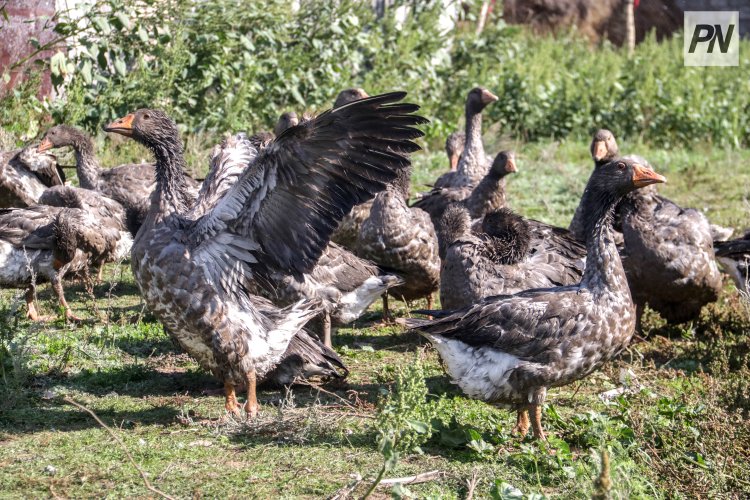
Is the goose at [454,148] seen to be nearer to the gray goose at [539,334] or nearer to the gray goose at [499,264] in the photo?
the gray goose at [499,264]

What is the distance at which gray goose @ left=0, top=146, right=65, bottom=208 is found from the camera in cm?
968

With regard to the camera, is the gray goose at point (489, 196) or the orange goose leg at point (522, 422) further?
the gray goose at point (489, 196)

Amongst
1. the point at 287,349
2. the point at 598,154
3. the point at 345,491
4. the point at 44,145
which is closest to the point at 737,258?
the point at 598,154

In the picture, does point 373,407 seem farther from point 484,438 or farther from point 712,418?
point 712,418

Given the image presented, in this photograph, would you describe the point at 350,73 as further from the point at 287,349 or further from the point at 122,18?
the point at 287,349

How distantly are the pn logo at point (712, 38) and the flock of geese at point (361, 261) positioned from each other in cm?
1281

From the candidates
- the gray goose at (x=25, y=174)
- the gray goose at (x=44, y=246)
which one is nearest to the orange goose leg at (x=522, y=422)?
the gray goose at (x=44, y=246)

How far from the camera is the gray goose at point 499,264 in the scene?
22.5ft

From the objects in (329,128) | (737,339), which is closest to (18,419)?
(329,128)

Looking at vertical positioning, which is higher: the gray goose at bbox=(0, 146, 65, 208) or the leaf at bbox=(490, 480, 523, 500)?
the gray goose at bbox=(0, 146, 65, 208)

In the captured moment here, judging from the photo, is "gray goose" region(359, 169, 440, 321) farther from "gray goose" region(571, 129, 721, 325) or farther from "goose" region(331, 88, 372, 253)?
"gray goose" region(571, 129, 721, 325)

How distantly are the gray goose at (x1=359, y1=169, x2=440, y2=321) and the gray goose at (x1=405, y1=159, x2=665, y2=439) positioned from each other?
2.24 m

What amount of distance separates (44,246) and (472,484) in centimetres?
492

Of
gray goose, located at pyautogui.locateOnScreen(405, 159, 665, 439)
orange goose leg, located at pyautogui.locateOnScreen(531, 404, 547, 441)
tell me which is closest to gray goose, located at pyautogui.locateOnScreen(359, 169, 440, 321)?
gray goose, located at pyautogui.locateOnScreen(405, 159, 665, 439)
